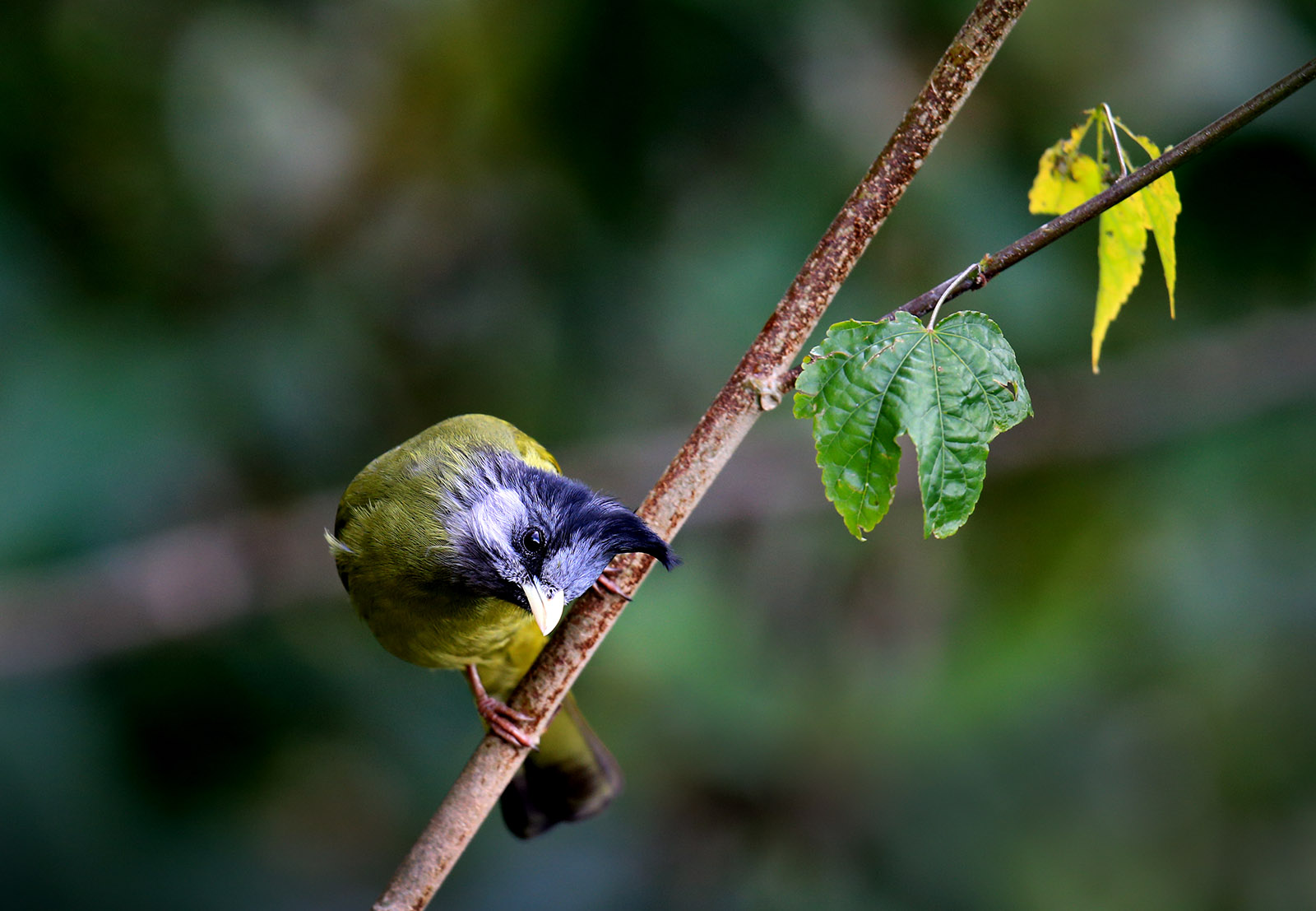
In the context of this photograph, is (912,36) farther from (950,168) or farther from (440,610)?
(440,610)

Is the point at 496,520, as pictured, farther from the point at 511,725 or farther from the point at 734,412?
the point at 734,412

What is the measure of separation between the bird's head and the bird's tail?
85 cm

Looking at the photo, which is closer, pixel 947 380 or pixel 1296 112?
pixel 947 380

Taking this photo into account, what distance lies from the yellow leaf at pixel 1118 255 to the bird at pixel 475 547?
0.92 meters

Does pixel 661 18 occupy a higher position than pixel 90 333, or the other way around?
pixel 661 18

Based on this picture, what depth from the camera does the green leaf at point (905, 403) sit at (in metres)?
1.68

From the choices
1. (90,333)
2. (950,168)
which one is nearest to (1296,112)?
(950,168)

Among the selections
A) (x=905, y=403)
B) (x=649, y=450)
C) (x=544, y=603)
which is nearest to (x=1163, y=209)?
(x=905, y=403)

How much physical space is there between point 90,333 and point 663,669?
105 inches

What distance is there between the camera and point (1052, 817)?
4.83m

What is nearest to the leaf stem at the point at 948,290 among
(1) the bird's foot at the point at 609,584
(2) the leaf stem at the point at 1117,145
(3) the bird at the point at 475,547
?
(2) the leaf stem at the point at 1117,145

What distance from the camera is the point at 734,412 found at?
2.04m

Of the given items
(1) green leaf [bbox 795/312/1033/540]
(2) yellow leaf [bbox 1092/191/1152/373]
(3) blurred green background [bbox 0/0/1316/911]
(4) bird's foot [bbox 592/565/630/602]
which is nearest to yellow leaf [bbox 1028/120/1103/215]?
(2) yellow leaf [bbox 1092/191/1152/373]

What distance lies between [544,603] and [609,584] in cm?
18
